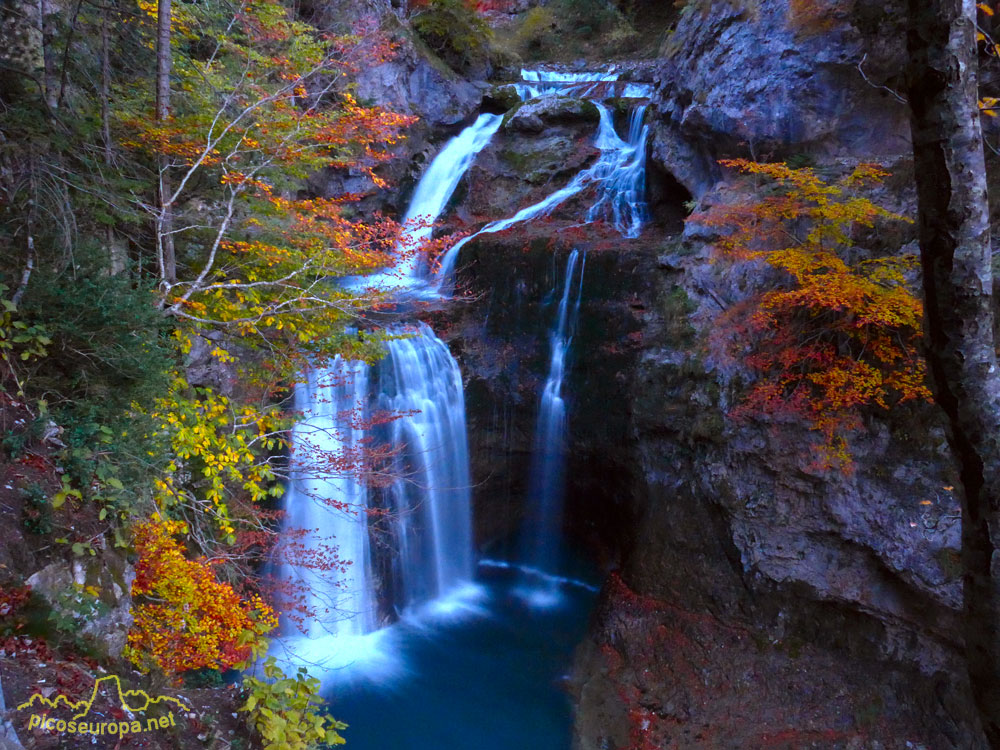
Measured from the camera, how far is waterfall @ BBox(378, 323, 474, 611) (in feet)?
35.4

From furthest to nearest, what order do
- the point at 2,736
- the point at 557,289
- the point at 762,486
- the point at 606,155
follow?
the point at 606,155 < the point at 557,289 < the point at 762,486 < the point at 2,736

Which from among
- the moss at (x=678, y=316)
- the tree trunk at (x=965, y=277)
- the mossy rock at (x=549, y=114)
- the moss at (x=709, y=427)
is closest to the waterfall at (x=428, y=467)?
the moss at (x=678, y=316)

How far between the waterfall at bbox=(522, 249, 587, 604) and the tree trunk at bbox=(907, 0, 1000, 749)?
29.7 ft

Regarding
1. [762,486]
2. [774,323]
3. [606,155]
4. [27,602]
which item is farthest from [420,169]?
[27,602]

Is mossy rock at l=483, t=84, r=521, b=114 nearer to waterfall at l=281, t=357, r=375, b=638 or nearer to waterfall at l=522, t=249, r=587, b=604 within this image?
waterfall at l=522, t=249, r=587, b=604

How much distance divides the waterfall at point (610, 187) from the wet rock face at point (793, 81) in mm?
2020

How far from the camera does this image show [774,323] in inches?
338

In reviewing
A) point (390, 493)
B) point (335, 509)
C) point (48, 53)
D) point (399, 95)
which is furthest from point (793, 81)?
point (335, 509)

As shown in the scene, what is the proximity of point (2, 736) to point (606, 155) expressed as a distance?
48.9 ft

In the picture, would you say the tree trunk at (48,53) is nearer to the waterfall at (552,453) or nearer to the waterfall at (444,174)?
the waterfall at (552,453)

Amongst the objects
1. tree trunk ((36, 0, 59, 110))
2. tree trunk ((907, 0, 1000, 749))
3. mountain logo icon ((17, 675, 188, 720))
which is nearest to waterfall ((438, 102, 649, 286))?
tree trunk ((36, 0, 59, 110))

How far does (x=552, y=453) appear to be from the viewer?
39.8ft

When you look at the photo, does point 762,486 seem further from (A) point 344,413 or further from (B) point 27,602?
(B) point 27,602

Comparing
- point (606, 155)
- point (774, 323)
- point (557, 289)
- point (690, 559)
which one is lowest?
point (690, 559)
